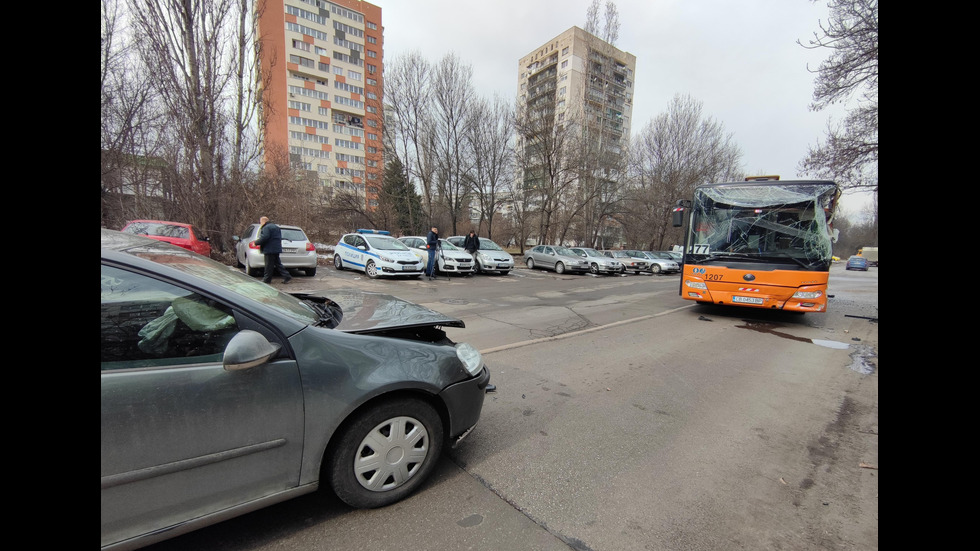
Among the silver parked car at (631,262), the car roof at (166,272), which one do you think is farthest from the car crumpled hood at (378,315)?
the silver parked car at (631,262)

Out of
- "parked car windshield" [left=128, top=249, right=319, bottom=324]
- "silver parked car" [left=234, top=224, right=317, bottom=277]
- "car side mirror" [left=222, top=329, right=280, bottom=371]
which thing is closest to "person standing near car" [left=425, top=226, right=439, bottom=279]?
"silver parked car" [left=234, top=224, right=317, bottom=277]

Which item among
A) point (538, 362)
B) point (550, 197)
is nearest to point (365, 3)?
point (550, 197)

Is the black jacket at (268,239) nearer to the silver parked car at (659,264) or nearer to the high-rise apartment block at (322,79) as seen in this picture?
the silver parked car at (659,264)

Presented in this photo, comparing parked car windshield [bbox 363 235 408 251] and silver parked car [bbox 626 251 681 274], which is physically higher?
parked car windshield [bbox 363 235 408 251]

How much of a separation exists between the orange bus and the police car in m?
8.81

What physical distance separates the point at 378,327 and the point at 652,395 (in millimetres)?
3053

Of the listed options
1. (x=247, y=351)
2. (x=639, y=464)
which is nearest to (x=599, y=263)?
(x=639, y=464)

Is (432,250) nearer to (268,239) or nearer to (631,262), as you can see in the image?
(268,239)

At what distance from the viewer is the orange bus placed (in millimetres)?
7020

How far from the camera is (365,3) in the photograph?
60.8 metres

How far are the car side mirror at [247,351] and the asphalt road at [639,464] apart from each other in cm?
95

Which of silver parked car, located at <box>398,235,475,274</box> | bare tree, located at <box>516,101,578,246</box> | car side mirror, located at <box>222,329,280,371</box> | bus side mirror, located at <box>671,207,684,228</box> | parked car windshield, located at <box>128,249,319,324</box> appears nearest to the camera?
car side mirror, located at <box>222,329,280,371</box>

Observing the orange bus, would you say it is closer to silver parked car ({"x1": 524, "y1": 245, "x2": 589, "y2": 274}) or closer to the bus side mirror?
the bus side mirror
